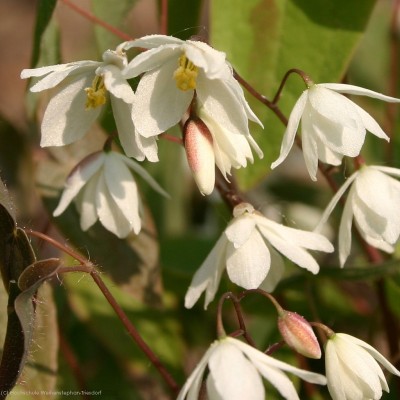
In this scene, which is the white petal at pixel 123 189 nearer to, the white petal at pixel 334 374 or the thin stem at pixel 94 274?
the thin stem at pixel 94 274

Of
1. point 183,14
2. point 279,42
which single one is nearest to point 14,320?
point 279,42

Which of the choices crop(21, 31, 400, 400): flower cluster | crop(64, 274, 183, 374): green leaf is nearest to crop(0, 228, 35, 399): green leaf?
crop(21, 31, 400, 400): flower cluster

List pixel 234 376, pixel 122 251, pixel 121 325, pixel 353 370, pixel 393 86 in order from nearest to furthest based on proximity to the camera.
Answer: pixel 234 376 → pixel 353 370 → pixel 122 251 → pixel 121 325 → pixel 393 86

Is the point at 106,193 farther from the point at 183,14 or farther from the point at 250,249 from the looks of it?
the point at 183,14

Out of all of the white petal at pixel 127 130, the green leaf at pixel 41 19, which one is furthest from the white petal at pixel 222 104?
the green leaf at pixel 41 19

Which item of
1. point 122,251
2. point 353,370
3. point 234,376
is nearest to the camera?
point 234,376

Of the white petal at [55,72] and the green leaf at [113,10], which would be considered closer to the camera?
the white petal at [55,72]

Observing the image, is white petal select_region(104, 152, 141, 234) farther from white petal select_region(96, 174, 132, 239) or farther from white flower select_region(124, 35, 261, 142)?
white flower select_region(124, 35, 261, 142)
